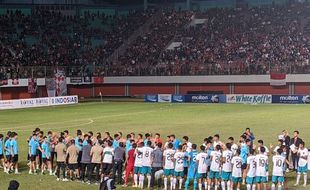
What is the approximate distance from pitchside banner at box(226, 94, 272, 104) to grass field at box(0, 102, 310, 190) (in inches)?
249

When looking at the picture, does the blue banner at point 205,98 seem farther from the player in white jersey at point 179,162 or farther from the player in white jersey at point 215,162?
the player in white jersey at point 215,162

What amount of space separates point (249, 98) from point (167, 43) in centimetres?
2135

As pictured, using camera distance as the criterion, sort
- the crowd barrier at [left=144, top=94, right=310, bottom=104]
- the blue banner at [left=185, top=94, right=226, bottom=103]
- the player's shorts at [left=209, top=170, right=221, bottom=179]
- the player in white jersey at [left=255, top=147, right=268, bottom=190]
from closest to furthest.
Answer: the player in white jersey at [left=255, top=147, right=268, bottom=190], the player's shorts at [left=209, top=170, right=221, bottom=179], the crowd barrier at [left=144, top=94, right=310, bottom=104], the blue banner at [left=185, top=94, right=226, bottom=103]

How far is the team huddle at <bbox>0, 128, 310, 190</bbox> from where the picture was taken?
20844 millimetres

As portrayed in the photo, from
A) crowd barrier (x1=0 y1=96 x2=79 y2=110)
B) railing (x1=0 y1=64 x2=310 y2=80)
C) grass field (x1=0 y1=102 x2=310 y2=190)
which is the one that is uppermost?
railing (x1=0 y1=64 x2=310 y2=80)

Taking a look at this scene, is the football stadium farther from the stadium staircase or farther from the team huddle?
the stadium staircase

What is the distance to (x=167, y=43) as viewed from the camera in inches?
3310

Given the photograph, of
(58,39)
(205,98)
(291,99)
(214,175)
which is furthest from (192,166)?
(58,39)

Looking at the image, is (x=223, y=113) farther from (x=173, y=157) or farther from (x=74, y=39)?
(x=74, y=39)

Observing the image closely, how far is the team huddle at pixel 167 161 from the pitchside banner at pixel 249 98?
135 ft

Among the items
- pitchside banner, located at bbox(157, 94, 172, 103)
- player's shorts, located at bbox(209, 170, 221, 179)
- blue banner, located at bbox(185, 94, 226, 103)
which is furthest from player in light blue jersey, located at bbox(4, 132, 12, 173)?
pitchside banner, located at bbox(157, 94, 172, 103)

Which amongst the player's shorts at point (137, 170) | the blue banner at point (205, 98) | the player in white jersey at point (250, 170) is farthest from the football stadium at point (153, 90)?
the player's shorts at point (137, 170)

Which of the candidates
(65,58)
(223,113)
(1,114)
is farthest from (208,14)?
(1,114)

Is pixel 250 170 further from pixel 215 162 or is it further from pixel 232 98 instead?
pixel 232 98
